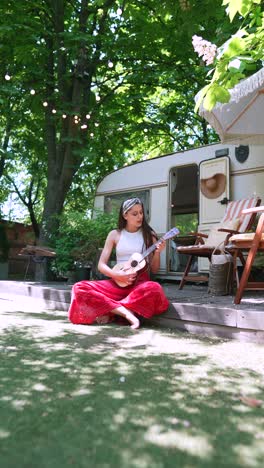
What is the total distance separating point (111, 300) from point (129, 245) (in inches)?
22.6

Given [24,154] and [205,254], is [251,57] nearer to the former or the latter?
[205,254]

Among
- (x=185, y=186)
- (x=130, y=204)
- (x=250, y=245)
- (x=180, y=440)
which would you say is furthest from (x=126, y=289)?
(x=185, y=186)

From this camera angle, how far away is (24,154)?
869 cm

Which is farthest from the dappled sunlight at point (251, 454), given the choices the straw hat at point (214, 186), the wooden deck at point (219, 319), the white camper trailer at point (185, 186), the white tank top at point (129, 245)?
the straw hat at point (214, 186)

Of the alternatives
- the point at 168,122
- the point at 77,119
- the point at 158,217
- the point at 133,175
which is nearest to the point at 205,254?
the point at 158,217

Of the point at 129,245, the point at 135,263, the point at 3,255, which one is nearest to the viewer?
the point at 135,263

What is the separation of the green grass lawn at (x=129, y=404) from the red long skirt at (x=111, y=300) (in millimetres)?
620

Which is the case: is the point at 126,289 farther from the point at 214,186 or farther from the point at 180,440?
the point at 214,186

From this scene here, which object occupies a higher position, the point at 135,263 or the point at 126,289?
the point at 135,263

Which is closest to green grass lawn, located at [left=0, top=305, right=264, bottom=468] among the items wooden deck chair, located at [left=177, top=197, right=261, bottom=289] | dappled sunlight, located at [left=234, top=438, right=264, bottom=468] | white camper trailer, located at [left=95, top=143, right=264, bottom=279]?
dappled sunlight, located at [left=234, top=438, right=264, bottom=468]

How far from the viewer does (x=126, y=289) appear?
12.3ft

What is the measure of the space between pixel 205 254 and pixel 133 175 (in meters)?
2.86

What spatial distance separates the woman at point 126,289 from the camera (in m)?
3.52

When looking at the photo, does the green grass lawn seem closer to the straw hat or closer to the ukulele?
the ukulele
